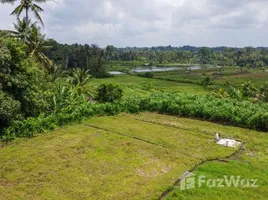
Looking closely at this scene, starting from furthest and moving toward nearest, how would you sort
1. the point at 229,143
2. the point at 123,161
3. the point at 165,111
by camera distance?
the point at 165,111, the point at 229,143, the point at 123,161

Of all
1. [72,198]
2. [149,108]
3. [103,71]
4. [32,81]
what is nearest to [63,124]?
[32,81]

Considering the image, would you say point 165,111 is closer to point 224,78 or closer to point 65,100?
point 65,100

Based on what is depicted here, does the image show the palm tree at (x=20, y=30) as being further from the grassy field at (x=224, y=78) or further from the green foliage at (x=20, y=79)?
the grassy field at (x=224, y=78)

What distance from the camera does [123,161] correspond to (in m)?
11.4

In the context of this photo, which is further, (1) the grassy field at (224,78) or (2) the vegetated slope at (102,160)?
(1) the grassy field at (224,78)

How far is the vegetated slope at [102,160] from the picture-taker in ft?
30.0

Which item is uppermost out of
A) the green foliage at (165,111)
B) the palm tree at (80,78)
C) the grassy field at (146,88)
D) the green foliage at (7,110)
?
the palm tree at (80,78)

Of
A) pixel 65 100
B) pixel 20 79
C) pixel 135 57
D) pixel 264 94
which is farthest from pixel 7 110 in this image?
pixel 135 57

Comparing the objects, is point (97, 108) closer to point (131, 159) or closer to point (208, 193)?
point (131, 159)

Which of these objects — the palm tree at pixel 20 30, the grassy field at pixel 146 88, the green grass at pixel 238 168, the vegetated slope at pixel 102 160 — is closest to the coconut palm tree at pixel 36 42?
the palm tree at pixel 20 30

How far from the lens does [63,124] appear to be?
53.7 ft

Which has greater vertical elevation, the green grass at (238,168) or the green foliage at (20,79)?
the green foliage at (20,79)

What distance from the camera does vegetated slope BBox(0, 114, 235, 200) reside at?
30.0ft

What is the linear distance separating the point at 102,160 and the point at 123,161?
2.85ft
